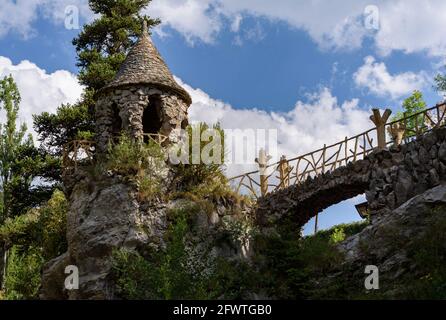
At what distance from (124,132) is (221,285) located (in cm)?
622

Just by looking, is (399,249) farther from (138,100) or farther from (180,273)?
(138,100)

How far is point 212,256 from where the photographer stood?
16281 mm

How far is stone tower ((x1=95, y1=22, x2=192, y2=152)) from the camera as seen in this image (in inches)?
765

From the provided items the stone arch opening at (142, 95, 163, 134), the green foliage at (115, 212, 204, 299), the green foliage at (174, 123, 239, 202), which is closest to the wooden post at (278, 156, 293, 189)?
the green foliage at (174, 123, 239, 202)

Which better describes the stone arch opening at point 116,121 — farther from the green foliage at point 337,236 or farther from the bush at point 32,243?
the green foliage at point 337,236

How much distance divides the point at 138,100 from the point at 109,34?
9.20 meters

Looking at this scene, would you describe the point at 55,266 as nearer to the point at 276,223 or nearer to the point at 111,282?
the point at 111,282

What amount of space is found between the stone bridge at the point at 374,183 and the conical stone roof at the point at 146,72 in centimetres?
476

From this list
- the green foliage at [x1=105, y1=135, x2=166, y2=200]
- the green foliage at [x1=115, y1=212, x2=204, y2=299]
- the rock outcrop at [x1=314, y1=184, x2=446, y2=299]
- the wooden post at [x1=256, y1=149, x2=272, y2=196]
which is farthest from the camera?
the wooden post at [x1=256, y1=149, x2=272, y2=196]

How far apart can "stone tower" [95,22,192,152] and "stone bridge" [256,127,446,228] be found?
14.2 feet

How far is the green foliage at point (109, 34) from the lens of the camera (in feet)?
84.8

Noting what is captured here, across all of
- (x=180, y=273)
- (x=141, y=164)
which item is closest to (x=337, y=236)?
(x=141, y=164)

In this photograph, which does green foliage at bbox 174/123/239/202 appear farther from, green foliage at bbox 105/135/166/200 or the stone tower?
the stone tower
